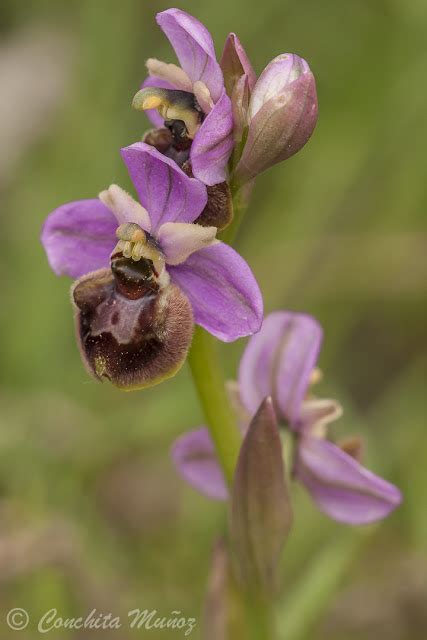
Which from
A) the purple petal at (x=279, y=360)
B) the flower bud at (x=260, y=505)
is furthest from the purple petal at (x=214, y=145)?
the purple petal at (x=279, y=360)

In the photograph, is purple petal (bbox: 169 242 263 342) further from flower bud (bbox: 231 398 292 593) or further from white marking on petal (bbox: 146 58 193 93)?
white marking on petal (bbox: 146 58 193 93)

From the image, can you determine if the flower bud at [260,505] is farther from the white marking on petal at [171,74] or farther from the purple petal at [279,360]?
the white marking on petal at [171,74]

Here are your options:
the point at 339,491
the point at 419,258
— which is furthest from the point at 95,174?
the point at 339,491

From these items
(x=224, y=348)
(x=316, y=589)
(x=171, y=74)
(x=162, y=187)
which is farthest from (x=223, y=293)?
(x=224, y=348)

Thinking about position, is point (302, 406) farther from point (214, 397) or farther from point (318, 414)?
point (214, 397)

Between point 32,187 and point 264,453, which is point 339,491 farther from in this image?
point 32,187

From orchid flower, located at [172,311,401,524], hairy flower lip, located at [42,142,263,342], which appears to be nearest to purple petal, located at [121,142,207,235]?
hairy flower lip, located at [42,142,263,342]

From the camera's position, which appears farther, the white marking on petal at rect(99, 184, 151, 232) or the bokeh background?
the bokeh background
